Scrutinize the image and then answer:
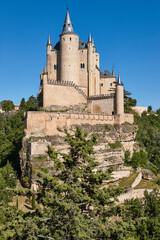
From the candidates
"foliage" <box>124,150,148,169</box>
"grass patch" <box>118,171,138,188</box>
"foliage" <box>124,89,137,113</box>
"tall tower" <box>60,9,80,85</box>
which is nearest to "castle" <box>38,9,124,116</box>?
"tall tower" <box>60,9,80,85</box>

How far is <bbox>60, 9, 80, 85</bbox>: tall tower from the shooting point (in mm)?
47531

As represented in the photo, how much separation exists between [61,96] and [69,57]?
8.12 metres

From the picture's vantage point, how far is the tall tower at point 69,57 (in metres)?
47.5

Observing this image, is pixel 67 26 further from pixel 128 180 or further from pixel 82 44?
pixel 128 180

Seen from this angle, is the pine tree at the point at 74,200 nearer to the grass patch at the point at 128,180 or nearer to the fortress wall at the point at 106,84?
the grass patch at the point at 128,180

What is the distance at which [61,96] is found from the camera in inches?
1734

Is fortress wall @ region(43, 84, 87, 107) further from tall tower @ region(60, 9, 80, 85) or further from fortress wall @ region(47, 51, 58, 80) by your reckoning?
fortress wall @ region(47, 51, 58, 80)

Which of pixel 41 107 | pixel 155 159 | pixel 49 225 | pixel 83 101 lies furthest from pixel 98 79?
pixel 49 225

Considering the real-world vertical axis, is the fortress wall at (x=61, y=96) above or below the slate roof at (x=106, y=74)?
below

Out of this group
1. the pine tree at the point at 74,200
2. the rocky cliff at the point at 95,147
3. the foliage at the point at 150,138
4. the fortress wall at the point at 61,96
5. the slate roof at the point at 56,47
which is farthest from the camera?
the slate roof at the point at 56,47

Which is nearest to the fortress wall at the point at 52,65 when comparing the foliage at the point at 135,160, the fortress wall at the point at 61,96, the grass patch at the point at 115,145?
the fortress wall at the point at 61,96

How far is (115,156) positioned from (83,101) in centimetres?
1253

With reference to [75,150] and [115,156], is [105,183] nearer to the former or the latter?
[115,156]

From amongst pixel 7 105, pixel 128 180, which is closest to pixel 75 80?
pixel 128 180
